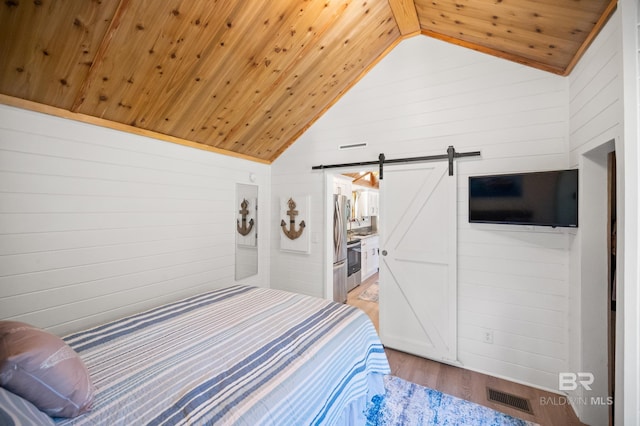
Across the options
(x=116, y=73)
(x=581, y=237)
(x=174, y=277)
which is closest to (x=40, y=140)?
(x=116, y=73)

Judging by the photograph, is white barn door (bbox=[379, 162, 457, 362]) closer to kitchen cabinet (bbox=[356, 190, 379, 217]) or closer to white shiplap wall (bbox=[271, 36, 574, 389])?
white shiplap wall (bbox=[271, 36, 574, 389])

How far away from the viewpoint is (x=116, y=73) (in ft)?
6.06

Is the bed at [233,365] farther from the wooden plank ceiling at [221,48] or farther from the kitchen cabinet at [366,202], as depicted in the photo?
the kitchen cabinet at [366,202]

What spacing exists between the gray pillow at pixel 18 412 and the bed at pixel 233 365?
5.1 inches

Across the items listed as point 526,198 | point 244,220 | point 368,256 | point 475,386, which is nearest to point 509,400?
point 475,386

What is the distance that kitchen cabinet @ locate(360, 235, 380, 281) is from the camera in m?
5.31

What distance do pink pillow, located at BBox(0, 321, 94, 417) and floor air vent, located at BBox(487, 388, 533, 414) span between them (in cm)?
281

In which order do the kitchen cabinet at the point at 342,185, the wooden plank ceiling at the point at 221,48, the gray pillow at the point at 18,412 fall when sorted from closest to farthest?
the gray pillow at the point at 18,412 → the wooden plank ceiling at the point at 221,48 → the kitchen cabinet at the point at 342,185

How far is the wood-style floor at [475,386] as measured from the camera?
204 centimetres

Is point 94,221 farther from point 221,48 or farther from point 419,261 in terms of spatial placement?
point 419,261

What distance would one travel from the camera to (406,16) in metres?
2.57

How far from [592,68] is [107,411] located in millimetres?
3359

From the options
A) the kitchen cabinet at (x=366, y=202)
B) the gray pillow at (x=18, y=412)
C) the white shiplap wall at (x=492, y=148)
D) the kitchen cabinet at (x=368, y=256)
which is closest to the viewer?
the gray pillow at (x=18, y=412)

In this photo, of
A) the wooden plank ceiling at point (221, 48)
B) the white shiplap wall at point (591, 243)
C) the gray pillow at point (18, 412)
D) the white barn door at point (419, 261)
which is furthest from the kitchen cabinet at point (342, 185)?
the gray pillow at point (18, 412)
